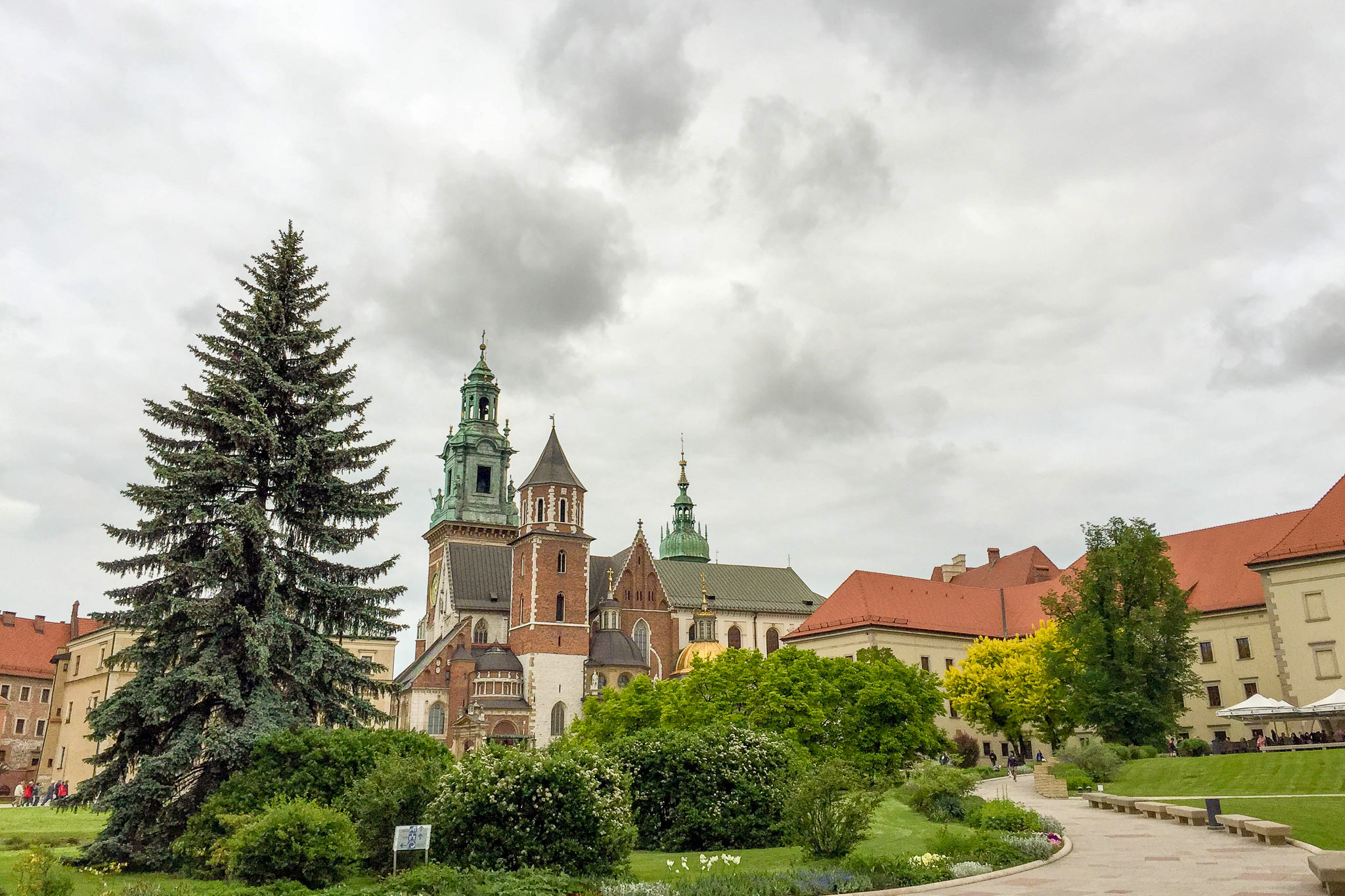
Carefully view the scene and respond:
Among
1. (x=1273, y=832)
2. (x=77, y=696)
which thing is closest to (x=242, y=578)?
(x=1273, y=832)

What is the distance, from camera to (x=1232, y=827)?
71.0 ft

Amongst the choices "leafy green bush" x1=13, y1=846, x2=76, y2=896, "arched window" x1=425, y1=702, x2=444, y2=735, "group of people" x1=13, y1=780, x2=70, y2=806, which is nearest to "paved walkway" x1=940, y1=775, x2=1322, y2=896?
"leafy green bush" x1=13, y1=846, x2=76, y2=896

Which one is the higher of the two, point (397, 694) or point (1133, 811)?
point (397, 694)

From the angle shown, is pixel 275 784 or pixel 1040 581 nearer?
pixel 275 784

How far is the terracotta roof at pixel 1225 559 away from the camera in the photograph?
177ft

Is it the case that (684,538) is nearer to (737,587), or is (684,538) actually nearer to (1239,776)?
(737,587)

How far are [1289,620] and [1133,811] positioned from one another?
924 inches

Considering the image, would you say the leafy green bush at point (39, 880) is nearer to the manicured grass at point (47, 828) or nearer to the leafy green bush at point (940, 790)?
the manicured grass at point (47, 828)

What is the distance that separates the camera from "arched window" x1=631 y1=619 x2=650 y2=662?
81312 mm

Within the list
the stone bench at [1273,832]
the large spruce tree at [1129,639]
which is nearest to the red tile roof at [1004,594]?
the large spruce tree at [1129,639]

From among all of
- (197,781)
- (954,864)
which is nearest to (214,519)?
(197,781)

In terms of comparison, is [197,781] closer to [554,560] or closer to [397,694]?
[397,694]

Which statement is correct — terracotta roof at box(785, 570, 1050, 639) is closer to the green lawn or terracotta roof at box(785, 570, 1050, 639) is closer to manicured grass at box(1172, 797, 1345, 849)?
manicured grass at box(1172, 797, 1345, 849)

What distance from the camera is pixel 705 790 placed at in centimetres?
2420
